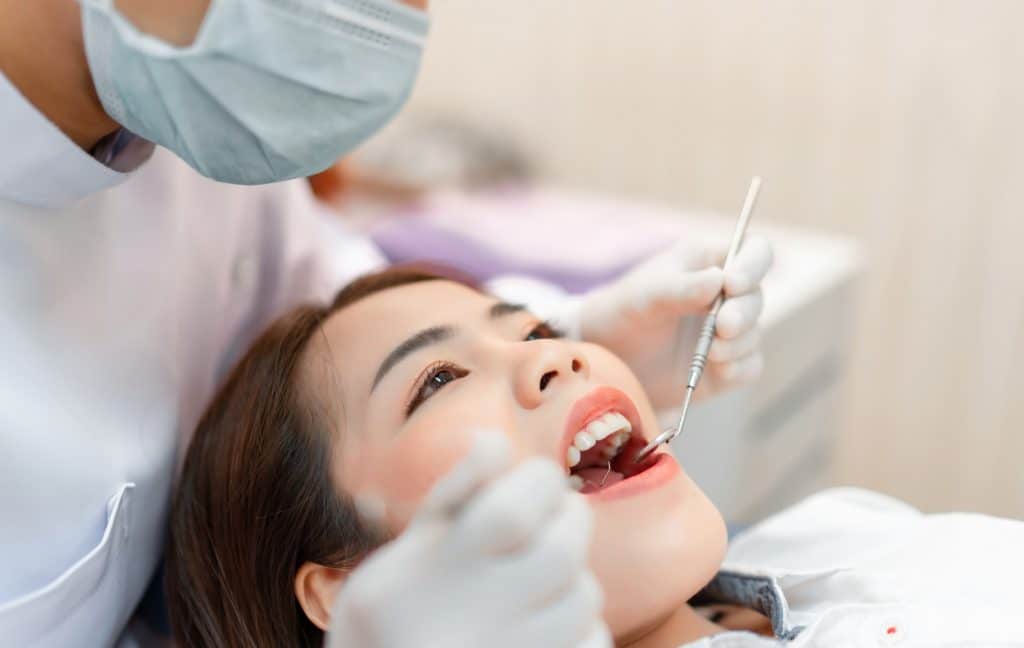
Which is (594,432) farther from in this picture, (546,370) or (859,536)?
(859,536)

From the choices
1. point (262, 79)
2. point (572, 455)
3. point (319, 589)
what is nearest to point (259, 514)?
point (319, 589)

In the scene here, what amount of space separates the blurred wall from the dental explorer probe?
1.02 metres

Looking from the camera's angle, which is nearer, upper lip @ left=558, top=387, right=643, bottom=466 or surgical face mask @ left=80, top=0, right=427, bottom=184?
surgical face mask @ left=80, top=0, right=427, bottom=184

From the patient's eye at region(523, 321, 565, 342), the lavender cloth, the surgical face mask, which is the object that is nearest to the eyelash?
Answer: the patient's eye at region(523, 321, 565, 342)

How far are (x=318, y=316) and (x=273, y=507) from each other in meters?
0.23

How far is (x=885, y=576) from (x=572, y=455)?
37 centimetres

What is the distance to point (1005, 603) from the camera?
3.30 ft

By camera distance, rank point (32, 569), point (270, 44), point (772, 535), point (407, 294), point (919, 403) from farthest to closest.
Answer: point (919, 403), point (772, 535), point (407, 294), point (32, 569), point (270, 44)

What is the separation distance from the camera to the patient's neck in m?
1.01

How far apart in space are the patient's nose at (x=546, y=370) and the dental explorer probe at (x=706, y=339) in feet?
0.32

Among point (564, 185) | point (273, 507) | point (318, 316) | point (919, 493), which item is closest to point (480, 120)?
point (564, 185)

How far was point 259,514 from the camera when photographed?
1035 millimetres

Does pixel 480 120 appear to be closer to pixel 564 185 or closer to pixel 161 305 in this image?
pixel 564 185

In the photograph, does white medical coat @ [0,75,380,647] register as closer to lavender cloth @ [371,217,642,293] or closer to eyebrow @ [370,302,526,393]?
eyebrow @ [370,302,526,393]
